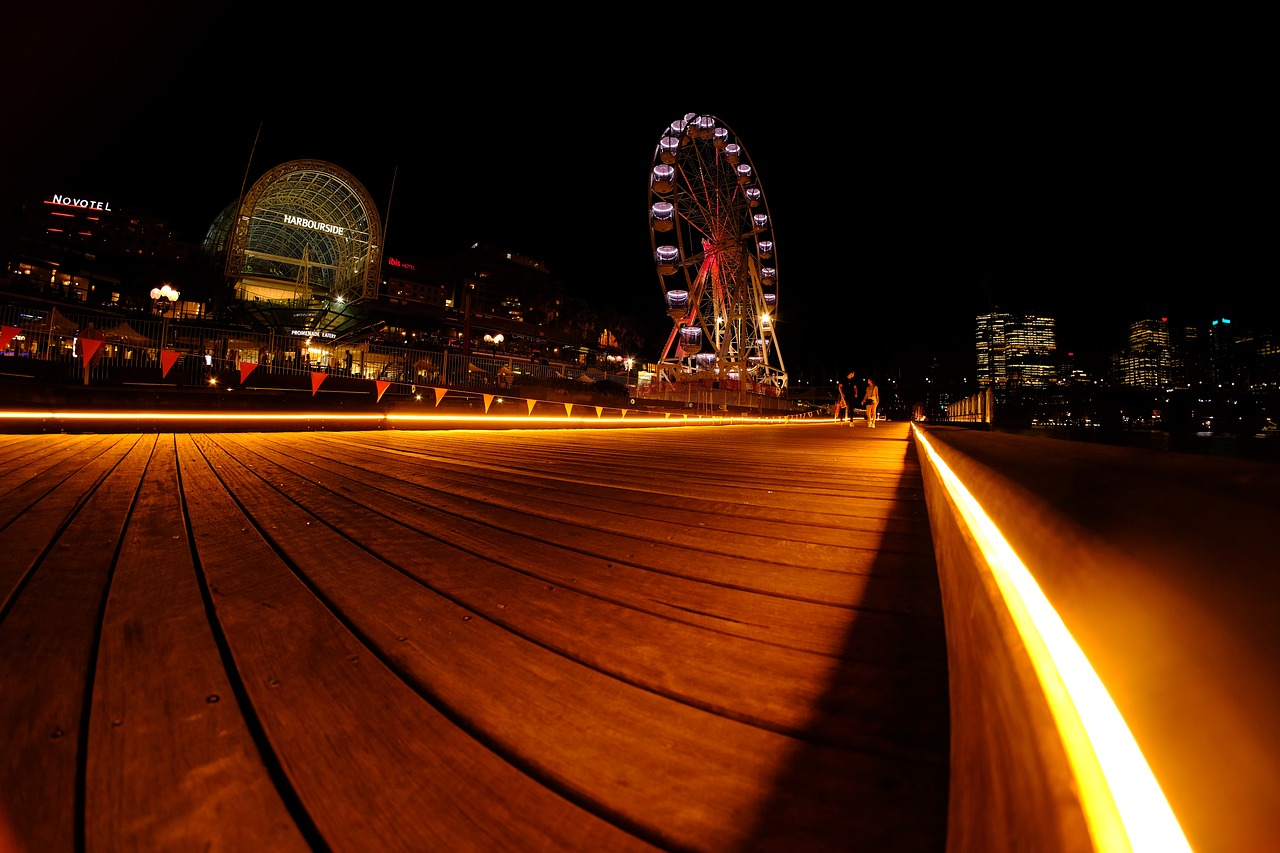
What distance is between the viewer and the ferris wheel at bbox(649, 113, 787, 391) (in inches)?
1070

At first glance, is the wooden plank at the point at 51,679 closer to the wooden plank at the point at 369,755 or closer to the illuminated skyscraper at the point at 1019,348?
the wooden plank at the point at 369,755

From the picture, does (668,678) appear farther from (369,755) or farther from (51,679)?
(51,679)

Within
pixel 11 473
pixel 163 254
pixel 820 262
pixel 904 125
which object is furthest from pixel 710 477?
pixel 163 254

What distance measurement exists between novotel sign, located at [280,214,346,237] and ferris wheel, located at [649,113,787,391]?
24.3 m

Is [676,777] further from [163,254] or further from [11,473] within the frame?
[163,254]

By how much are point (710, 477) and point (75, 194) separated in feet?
274

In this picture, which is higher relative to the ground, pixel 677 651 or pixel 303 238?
pixel 303 238

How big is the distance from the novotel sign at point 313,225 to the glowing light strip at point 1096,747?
45194 millimetres

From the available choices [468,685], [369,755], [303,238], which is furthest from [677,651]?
[303,238]

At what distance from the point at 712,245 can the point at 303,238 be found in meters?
31.6

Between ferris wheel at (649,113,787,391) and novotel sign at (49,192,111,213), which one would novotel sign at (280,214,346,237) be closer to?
ferris wheel at (649,113,787,391)

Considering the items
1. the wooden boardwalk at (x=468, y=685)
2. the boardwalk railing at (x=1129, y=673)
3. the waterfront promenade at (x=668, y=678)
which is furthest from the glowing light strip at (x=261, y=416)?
the boardwalk railing at (x=1129, y=673)

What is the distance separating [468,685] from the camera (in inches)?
42.2

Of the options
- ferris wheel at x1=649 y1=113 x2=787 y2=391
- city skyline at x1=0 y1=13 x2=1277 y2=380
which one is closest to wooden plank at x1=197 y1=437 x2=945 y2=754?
city skyline at x1=0 y1=13 x2=1277 y2=380
